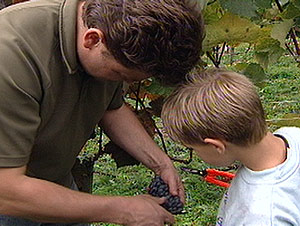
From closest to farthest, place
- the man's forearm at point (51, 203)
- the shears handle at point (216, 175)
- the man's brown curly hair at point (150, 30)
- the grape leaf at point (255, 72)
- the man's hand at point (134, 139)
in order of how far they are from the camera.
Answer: the man's brown curly hair at point (150, 30) < the man's forearm at point (51, 203) < the grape leaf at point (255, 72) < the man's hand at point (134, 139) < the shears handle at point (216, 175)

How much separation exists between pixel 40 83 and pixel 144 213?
471 mm

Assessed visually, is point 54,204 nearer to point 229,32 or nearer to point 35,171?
point 35,171

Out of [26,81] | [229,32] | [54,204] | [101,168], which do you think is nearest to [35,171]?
[54,204]

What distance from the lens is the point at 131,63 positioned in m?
1.68

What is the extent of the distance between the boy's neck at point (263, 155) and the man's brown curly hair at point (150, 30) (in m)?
0.32

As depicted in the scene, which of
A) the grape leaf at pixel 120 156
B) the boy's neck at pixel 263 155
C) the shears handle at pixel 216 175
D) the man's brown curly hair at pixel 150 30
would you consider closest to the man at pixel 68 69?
the man's brown curly hair at pixel 150 30

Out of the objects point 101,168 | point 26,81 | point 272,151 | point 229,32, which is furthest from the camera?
point 101,168

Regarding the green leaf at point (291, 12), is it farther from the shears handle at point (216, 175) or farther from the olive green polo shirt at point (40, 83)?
the shears handle at point (216, 175)

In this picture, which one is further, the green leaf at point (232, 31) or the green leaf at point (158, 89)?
the green leaf at point (158, 89)

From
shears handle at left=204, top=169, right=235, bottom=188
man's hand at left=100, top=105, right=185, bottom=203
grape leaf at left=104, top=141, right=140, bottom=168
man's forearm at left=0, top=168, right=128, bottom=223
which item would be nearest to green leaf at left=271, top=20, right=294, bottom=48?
man's hand at left=100, top=105, right=185, bottom=203

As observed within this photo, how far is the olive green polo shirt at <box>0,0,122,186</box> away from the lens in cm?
166

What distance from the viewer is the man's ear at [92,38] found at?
1659mm

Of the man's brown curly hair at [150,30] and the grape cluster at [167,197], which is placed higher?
the man's brown curly hair at [150,30]

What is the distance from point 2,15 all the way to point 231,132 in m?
0.71
